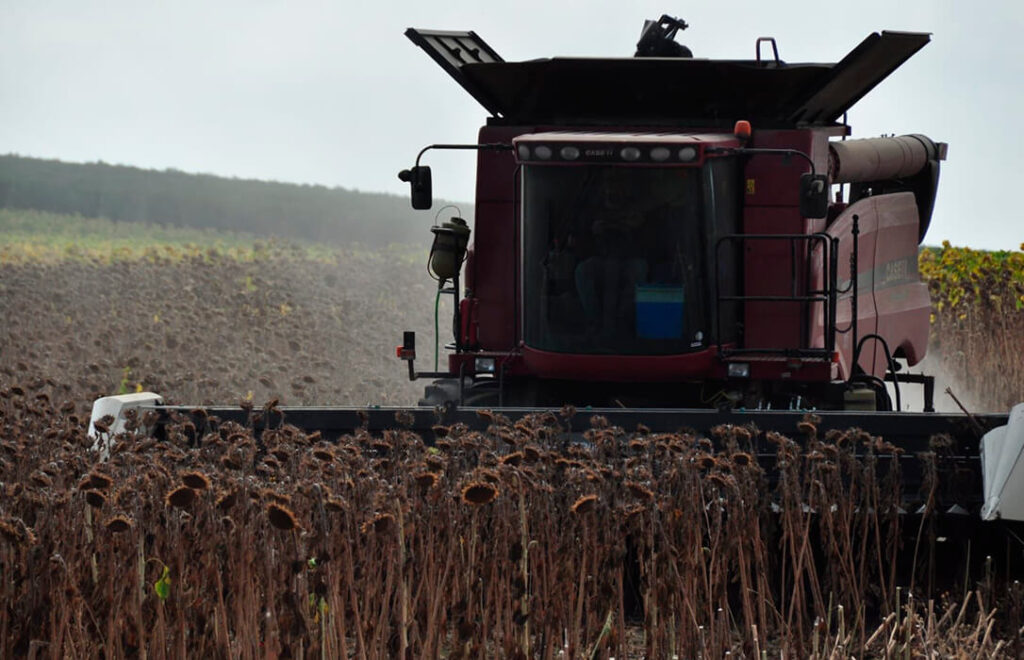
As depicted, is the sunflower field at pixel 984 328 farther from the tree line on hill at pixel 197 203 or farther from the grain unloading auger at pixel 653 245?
the tree line on hill at pixel 197 203

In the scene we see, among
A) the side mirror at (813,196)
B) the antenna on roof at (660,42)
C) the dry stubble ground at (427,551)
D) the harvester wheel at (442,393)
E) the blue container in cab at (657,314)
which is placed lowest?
the dry stubble ground at (427,551)

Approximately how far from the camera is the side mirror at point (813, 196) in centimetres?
822

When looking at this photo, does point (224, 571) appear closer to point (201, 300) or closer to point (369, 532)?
point (369, 532)

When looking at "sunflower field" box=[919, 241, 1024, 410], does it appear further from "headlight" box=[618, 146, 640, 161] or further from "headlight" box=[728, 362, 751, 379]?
"headlight" box=[618, 146, 640, 161]

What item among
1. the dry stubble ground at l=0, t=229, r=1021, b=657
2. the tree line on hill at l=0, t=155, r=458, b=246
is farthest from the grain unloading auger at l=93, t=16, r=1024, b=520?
the tree line on hill at l=0, t=155, r=458, b=246

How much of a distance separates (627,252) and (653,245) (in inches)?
5.8

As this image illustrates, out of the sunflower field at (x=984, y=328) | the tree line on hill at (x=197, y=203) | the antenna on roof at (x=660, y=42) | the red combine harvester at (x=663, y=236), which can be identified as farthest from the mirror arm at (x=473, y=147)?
the tree line on hill at (x=197, y=203)

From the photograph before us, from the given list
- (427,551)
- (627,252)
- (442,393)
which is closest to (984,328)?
(442,393)

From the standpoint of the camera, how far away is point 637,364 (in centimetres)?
836

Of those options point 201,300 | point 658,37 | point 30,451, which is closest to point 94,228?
point 201,300

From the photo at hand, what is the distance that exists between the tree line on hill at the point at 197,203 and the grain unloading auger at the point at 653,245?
134 ft

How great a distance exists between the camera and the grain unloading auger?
27.2ft

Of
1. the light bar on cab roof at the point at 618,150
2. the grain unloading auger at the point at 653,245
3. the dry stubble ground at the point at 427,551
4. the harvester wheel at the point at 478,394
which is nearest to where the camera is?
the dry stubble ground at the point at 427,551

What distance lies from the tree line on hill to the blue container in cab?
42086mm
